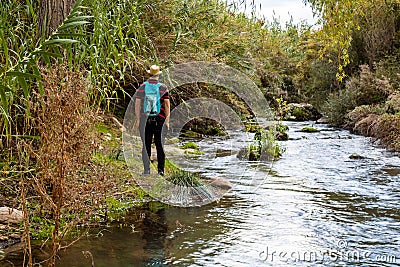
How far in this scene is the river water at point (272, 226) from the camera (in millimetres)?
4867

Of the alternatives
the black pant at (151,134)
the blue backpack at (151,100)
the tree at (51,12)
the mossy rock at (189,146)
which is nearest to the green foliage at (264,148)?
the mossy rock at (189,146)

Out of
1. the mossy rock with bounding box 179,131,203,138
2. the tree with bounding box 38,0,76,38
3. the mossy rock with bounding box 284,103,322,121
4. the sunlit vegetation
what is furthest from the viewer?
the mossy rock with bounding box 284,103,322,121

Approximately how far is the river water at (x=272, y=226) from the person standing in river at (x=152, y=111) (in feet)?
3.68

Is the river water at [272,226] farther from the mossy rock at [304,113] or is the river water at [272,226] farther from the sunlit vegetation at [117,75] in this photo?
the mossy rock at [304,113]

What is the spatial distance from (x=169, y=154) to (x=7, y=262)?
5976 millimetres

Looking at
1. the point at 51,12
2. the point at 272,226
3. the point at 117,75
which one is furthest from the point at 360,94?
the point at 51,12

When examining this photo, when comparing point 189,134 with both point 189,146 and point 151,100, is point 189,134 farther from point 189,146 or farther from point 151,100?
point 151,100

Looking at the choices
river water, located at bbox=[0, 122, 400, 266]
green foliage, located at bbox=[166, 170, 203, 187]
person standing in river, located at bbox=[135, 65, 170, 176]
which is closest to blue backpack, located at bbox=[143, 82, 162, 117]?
person standing in river, located at bbox=[135, 65, 170, 176]

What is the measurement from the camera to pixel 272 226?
6023 mm

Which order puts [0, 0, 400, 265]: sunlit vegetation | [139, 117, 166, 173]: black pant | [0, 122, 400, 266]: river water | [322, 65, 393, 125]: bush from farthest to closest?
[322, 65, 393, 125]: bush
[139, 117, 166, 173]: black pant
[0, 122, 400, 266]: river water
[0, 0, 400, 265]: sunlit vegetation

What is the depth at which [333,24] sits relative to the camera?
6555mm

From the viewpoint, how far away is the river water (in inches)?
192

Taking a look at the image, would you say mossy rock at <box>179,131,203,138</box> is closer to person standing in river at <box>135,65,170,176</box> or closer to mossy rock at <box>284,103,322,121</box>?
person standing in river at <box>135,65,170,176</box>

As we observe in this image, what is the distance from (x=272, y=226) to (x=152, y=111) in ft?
8.25
